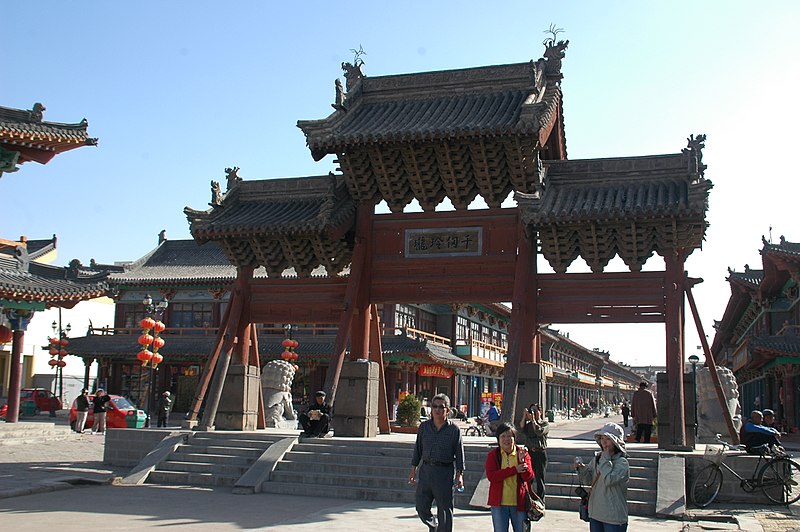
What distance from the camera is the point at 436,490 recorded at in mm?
8180

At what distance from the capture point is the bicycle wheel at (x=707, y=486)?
40.0ft

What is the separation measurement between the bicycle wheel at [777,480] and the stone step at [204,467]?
8.43 m

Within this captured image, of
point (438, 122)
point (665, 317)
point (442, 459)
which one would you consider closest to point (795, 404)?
point (665, 317)

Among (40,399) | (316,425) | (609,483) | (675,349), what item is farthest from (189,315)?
(609,483)

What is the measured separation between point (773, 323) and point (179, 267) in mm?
31147

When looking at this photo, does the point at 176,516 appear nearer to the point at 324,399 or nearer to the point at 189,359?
the point at 324,399

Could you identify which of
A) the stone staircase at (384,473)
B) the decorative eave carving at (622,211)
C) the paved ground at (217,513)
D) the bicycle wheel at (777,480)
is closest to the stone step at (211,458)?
the stone staircase at (384,473)

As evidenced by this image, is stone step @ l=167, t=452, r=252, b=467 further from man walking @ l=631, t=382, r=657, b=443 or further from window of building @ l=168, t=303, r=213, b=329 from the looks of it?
window of building @ l=168, t=303, r=213, b=329

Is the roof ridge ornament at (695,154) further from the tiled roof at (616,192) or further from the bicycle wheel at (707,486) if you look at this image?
the bicycle wheel at (707,486)

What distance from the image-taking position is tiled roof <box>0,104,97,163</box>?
17.7 m

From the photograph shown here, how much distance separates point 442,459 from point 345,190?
9.74 metres

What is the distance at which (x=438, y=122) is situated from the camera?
51.9 ft

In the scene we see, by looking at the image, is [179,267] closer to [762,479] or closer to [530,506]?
[762,479]

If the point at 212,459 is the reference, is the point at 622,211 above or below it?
above
